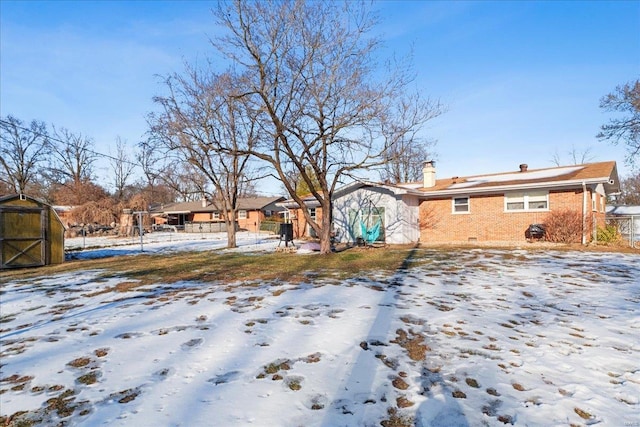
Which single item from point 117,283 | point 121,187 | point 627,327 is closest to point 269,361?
point 627,327

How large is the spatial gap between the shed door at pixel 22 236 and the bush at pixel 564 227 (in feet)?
63.6

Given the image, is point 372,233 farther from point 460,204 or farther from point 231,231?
point 231,231

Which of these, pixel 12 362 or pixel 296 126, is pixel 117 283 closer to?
pixel 12 362

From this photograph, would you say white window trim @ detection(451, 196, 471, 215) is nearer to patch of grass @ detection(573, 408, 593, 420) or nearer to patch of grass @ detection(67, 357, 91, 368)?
patch of grass @ detection(573, 408, 593, 420)

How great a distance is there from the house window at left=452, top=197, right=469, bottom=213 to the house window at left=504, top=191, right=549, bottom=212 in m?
1.65

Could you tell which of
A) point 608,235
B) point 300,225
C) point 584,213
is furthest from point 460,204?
point 300,225

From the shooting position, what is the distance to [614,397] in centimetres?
278

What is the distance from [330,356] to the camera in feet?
11.6

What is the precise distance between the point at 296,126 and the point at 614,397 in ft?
34.4

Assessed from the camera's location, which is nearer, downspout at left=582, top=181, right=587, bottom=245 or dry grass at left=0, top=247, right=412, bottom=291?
dry grass at left=0, top=247, right=412, bottom=291

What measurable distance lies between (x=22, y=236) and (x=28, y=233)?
19cm

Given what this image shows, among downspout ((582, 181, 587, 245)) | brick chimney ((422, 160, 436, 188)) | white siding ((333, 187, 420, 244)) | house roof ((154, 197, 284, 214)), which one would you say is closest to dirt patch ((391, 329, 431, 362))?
downspout ((582, 181, 587, 245))

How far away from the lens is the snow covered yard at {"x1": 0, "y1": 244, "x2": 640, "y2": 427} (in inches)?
104

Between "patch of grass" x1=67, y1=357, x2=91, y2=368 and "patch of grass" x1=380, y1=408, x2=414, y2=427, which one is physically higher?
"patch of grass" x1=67, y1=357, x2=91, y2=368
